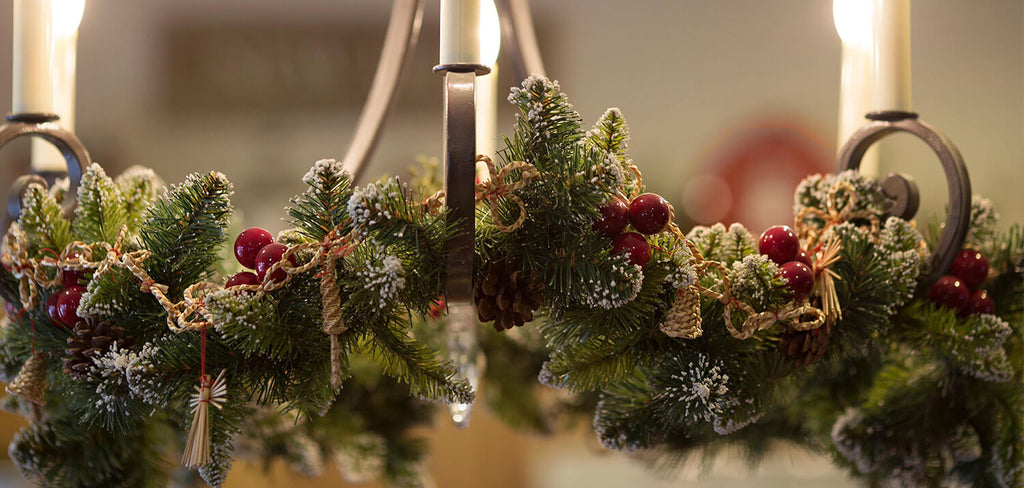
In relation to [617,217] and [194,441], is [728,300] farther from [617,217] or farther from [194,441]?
[194,441]

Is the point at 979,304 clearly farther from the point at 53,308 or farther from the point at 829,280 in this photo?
the point at 53,308

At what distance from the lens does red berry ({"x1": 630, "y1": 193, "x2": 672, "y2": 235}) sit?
15.5 inches

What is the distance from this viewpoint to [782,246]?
17.8 inches

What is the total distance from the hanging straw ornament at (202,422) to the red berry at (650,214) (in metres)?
0.22

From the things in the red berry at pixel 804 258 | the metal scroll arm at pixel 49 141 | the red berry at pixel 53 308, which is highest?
the metal scroll arm at pixel 49 141

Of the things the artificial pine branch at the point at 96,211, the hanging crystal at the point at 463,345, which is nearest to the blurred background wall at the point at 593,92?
the hanging crystal at the point at 463,345

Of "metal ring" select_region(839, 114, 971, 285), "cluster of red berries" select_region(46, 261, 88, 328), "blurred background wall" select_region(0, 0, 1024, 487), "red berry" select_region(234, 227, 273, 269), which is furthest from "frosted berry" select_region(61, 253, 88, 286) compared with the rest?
"blurred background wall" select_region(0, 0, 1024, 487)

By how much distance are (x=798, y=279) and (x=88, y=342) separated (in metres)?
0.38

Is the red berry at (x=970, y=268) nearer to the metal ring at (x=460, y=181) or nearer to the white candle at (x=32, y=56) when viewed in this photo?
the metal ring at (x=460, y=181)

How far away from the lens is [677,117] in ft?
6.28

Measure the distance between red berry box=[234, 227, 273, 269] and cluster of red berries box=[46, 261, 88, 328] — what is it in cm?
9

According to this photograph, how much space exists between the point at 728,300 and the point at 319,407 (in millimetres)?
219

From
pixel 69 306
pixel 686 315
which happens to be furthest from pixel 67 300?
pixel 686 315

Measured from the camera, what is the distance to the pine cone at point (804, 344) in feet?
1.47
